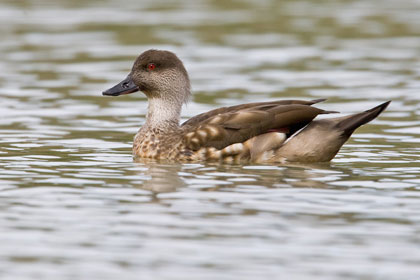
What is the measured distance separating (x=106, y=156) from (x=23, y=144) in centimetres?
139

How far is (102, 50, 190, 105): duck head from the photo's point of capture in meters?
13.0

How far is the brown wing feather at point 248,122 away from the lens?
38.5ft

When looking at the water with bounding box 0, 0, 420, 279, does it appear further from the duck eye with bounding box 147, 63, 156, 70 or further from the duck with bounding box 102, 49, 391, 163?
the duck eye with bounding box 147, 63, 156, 70

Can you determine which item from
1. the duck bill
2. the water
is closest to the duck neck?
the duck bill

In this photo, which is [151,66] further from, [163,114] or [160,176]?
[160,176]

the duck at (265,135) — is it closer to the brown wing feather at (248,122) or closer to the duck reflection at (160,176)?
the brown wing feather at (248,122)

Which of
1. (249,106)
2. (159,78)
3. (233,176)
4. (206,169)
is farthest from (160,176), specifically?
(159,78)

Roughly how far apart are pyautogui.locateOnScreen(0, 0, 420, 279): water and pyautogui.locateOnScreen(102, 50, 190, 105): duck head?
0.80m

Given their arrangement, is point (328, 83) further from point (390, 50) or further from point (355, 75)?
point (390, 50)

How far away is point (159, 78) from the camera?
1298cm

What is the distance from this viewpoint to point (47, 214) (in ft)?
30.3

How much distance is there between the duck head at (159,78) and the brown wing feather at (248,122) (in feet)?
3.92

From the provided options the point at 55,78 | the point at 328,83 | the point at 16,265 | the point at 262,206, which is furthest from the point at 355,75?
the point at 16,265

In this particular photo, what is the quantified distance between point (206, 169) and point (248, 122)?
74cm
